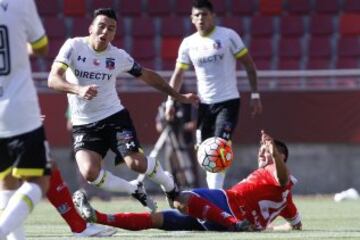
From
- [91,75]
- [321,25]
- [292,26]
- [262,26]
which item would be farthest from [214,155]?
[321,25]

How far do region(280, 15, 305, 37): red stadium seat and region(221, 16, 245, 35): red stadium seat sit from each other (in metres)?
0.74

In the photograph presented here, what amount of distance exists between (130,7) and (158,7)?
1.72 feet

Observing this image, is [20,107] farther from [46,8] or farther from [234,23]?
[46,8]

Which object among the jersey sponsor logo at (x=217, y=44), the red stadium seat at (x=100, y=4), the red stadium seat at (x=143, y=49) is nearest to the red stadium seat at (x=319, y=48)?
the red stadium seat at (x=143, y=49)

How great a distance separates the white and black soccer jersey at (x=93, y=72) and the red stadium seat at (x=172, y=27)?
32.2 ft

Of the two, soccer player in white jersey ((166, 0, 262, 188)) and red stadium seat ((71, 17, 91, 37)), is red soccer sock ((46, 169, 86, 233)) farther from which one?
red stadium seat ((71, 17, 91, 37))

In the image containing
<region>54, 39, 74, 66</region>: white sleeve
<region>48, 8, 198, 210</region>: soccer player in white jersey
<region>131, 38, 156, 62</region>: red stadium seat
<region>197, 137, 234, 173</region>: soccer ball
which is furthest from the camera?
<region>131, 38, 156, 62</region>: red stadium seat

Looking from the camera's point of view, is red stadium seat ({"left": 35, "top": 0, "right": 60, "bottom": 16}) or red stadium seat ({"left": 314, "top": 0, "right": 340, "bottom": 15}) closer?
red stadium seat ({"left": 35, "top": 0, "right": 60, "bottom": 16})

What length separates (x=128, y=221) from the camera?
10234 millimetres

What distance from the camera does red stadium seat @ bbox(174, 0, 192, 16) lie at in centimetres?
2152

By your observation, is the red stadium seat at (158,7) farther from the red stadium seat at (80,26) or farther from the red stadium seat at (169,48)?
the red stadium seat at (80,26)

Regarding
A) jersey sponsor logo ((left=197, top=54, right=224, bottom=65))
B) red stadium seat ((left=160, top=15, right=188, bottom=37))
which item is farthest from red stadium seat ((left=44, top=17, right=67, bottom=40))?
jersey sponsor logo ((left=197, top=54, right=224, bottom=65))

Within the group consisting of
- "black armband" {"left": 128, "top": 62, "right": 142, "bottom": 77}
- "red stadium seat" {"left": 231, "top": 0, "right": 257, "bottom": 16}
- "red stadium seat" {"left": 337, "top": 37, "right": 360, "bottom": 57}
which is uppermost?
"black armband" {"left": 128, "top": 62, "right": 142, "bottom": 77}

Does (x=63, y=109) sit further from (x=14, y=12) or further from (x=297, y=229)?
(x=14, y=12)
